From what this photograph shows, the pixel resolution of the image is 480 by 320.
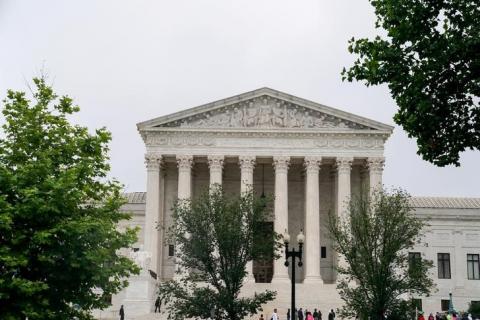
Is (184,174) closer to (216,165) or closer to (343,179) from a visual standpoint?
(216,165)

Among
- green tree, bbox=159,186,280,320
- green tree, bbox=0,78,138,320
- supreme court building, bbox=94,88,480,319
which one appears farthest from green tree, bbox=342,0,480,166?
supreme court building, bbox=94,88,480,319

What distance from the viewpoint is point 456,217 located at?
66062mm

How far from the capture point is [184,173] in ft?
189

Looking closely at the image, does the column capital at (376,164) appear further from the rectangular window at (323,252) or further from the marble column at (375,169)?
the rectangular window at (323,252)

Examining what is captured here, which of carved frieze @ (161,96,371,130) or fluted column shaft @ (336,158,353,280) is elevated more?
carved frieze @ (161,96,371,130)

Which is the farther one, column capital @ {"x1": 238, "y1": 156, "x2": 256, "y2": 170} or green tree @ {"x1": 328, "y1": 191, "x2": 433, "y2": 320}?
column capital @ {"x1": 238, "y1": 156, "x2": 256, "y2": 170}

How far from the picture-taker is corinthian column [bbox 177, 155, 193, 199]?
57469mm

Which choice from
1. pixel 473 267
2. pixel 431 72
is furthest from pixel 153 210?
pixel 431 72

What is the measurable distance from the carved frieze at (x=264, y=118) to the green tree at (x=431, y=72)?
130ft

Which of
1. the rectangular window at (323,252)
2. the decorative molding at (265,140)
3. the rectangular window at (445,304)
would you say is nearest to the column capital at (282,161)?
the decorative molding at (265,140)

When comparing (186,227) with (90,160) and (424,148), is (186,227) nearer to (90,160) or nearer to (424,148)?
(90,160)

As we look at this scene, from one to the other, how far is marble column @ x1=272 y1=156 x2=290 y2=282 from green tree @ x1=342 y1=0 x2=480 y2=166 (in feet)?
124

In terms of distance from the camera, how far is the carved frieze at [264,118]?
58.5 meters

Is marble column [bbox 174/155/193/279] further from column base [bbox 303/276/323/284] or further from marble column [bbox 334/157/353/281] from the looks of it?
marble column [bbox 334/157/353/281]
